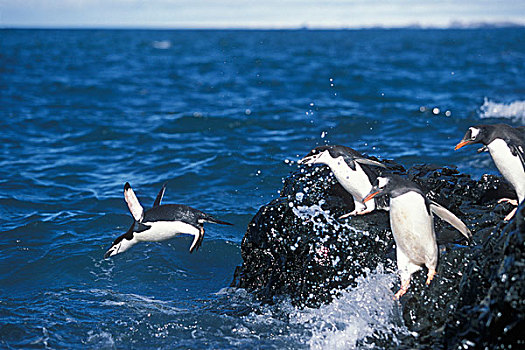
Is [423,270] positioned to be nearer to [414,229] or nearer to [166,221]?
[414,229]

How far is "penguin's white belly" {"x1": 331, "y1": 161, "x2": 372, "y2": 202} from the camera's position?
5070mm

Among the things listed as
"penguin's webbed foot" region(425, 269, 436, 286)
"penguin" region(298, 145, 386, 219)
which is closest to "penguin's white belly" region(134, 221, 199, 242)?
"penguin" region(298, 145, 386, 219)

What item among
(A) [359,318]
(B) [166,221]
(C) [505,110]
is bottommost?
(A) [359,318]

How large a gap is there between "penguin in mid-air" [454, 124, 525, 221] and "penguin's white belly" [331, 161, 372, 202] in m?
1.04

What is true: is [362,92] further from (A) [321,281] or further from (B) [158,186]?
Result: (A) [321,281]

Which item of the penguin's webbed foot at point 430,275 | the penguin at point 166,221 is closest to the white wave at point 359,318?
the penguin's webbed foot at point 430,275

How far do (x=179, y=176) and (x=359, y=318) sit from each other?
595cm

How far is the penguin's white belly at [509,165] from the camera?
4.76m

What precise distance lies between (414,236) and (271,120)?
10.5 metres

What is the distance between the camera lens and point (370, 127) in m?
13.4

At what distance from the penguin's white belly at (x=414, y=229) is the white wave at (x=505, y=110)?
10.2m

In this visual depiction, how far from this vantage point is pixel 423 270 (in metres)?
4.48

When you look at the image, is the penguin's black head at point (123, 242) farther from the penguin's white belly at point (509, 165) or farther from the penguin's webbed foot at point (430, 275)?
the penguin's white belly at point (509, 165)

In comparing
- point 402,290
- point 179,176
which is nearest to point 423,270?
point 402,290
